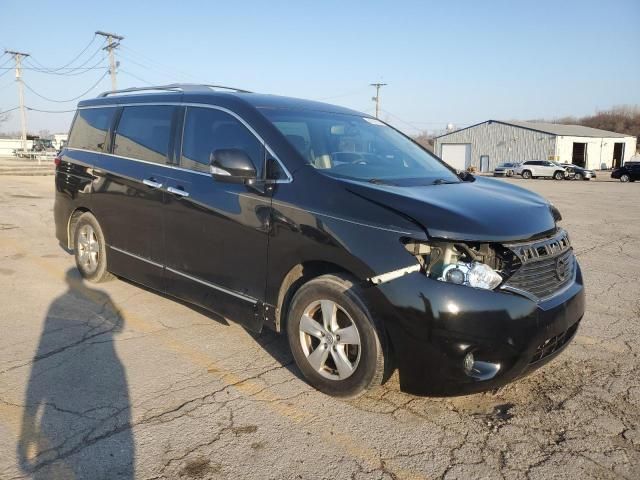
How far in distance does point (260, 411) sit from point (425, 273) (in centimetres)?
133

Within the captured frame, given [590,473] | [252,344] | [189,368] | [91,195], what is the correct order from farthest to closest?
[91,195]
[252,344]
[189,368]
[590,473]

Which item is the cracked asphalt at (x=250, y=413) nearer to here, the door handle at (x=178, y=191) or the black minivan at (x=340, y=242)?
the black minivan at (x=340, y=242)

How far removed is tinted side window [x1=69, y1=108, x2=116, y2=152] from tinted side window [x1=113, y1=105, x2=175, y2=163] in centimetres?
32

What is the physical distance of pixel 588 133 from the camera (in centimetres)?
5938

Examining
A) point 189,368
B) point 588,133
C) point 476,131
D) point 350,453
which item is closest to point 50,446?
point 189,368

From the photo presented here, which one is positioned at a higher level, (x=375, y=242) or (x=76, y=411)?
(x=375, y=242)

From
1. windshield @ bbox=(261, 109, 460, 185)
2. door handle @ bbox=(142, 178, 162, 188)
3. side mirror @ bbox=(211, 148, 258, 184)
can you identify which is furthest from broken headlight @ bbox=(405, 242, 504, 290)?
door handle @ bbox=(142, 178, 162, 188)

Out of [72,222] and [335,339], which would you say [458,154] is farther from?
[335,339]

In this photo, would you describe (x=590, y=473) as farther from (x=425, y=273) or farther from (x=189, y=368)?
(x=189, y=368)

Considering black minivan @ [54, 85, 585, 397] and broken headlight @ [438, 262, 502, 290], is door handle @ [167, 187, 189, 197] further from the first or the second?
broken headlight @ [438, 262, 502, 290]

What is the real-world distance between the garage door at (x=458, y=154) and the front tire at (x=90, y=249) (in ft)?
190

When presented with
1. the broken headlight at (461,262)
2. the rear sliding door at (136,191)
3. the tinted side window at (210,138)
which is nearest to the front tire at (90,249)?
the rear sliding door at (136,191)

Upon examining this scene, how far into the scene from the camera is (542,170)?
4222 cm

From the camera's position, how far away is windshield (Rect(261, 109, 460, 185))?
3.62 metres
